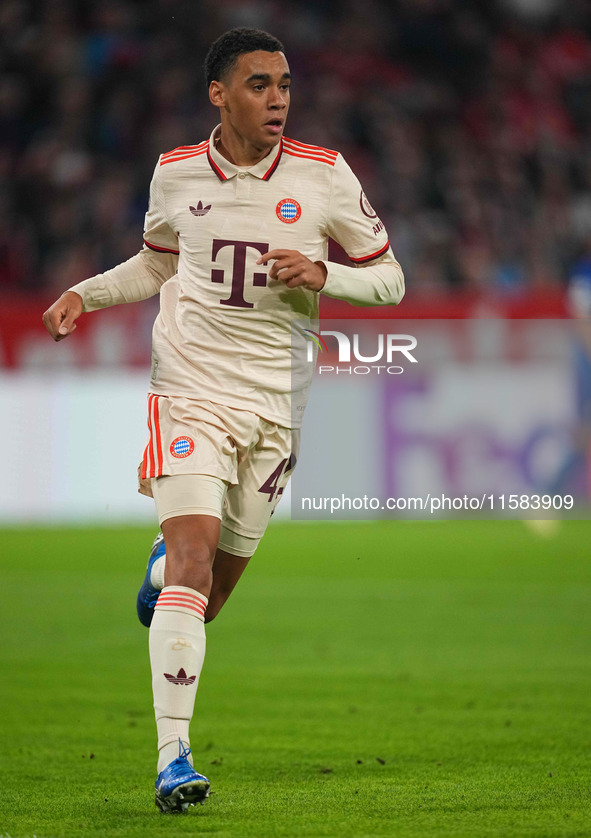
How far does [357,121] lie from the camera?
1503cm

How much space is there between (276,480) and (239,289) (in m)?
0.61

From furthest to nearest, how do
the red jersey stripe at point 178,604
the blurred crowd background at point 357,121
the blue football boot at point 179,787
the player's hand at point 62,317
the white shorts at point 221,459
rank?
the blurred crowd background at point 357,121, the player's hand at point 62,317, the white shorts at point 221,459, the red jersey stripe at point 178,604, the blue football boot at point 179,787

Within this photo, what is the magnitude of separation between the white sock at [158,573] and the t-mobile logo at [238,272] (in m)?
0.87

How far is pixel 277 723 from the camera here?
500 centimetres

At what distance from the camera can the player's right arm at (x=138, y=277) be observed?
407 cm

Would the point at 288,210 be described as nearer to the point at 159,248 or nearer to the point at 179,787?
the point at 159,248

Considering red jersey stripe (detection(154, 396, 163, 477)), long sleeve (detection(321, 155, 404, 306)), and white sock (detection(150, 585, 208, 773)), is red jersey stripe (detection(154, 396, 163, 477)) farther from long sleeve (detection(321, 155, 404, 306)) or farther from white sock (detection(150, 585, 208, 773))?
long sleeve (detection(321, 155, 404, 306))

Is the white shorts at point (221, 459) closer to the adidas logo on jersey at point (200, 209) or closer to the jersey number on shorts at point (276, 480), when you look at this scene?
the jersey number on shorts at point (276, 480)

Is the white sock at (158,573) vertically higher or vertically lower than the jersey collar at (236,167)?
lower

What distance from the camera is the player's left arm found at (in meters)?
3.82

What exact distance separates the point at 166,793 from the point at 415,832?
2.14 feet

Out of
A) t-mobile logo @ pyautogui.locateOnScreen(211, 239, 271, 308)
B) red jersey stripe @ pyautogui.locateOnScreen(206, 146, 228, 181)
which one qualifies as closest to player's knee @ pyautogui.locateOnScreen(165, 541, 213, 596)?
t-mobile logo @ pyautogui.locateOnScreen(211, 239, 271, 308)

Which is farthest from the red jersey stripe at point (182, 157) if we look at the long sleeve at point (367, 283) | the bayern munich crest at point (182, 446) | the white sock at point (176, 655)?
the white sock at point (176, 655)

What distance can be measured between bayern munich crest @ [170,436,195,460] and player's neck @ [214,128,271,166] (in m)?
0.87
